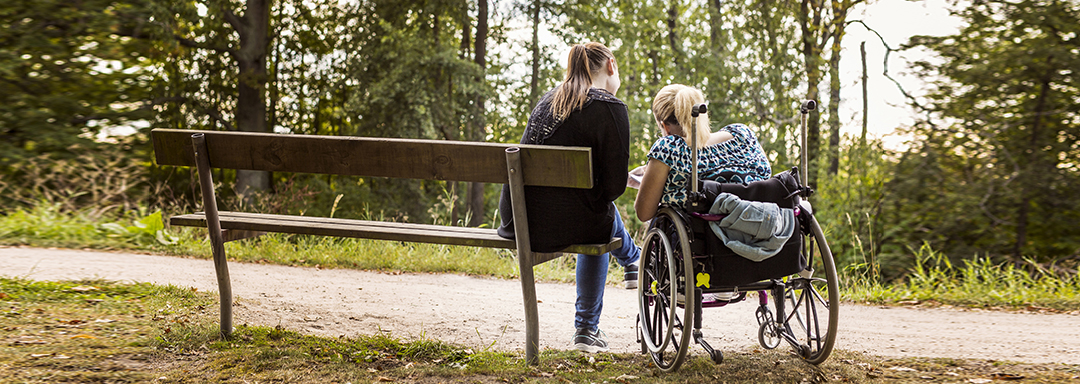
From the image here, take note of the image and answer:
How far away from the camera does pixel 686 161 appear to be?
3191 millimetres

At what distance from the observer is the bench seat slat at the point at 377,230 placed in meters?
3.24

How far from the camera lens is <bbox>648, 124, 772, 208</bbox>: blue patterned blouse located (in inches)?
126

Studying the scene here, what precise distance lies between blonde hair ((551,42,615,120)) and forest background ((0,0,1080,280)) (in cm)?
390

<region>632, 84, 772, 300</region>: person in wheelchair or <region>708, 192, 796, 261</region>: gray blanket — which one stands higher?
<region>632, 84, 772, 300</region>: person in wheelchair

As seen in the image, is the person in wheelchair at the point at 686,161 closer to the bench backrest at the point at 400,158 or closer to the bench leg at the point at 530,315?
the bench backrest at the point at 400,158

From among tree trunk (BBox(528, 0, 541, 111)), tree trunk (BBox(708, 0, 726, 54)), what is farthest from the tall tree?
tree trunk (BBox(708, 0, 726, 54))

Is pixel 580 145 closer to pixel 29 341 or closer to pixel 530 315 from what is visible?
pixel 530 315

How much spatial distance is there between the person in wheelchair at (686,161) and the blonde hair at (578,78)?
38cm

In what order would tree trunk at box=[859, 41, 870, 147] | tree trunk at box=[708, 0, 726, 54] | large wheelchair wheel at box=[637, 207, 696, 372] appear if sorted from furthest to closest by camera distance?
1. tree trunk at box=[708, 0, 726, 54]
2. tree trunk at box=[859, 41, 870, 147]
3. large wheelchair wheel at box=[637, 207, 696, 372]

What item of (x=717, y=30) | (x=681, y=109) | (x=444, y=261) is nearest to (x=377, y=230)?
(x=681, y=109)

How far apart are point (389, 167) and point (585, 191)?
87 centimetres

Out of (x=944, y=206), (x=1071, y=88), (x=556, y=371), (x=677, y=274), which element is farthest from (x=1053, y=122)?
(x=556, y=371)

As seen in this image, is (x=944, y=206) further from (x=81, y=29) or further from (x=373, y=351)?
(x=81, y=29)

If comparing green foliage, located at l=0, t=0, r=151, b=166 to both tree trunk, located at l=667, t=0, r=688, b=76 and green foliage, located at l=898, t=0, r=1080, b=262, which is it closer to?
tree trunk, located at l=667, t=0, r=688, b=76
